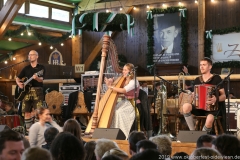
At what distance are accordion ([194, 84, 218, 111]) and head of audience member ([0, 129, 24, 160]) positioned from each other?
3.76 meters

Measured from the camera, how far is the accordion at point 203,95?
630cm

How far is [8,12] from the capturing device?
11625mm

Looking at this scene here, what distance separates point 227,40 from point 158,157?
33.7ft

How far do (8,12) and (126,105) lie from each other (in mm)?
5740

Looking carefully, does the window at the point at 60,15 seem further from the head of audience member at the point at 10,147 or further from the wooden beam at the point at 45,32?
the head of audience member at the point at 10,147

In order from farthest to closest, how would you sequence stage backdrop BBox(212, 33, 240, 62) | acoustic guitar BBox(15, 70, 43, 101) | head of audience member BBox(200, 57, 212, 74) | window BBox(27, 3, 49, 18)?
window BBox(27, 3, 49, 18) → stage backdrop BBox(212, 33, 240, 62) → acoustic guitar BBox(15, 70, 43, 101) → head of audience member BBox(200, 57, 212, 74)

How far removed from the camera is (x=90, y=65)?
14.3 meters

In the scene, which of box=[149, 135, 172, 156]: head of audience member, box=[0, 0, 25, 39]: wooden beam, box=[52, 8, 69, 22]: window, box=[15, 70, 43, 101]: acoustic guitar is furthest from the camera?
box=[52, 8, 69, 22]: window

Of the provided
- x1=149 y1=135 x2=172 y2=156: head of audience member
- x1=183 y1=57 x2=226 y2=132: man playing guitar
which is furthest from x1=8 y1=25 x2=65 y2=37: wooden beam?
x1=149 y1=135 x2=172 y2=156: head of audience member

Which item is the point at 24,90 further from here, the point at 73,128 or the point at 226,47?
the point at 226,47

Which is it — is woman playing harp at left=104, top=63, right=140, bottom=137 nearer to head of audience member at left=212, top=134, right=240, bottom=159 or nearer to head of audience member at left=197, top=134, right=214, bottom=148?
head of audience member at left=197, top=134, right=214, bottom=148

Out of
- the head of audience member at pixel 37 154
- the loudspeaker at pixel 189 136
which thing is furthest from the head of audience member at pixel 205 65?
the head of audience member at pixel 37 154

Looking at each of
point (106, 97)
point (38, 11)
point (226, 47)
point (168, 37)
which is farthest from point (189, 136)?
point (38, 11)

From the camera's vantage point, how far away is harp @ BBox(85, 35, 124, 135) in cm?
696
